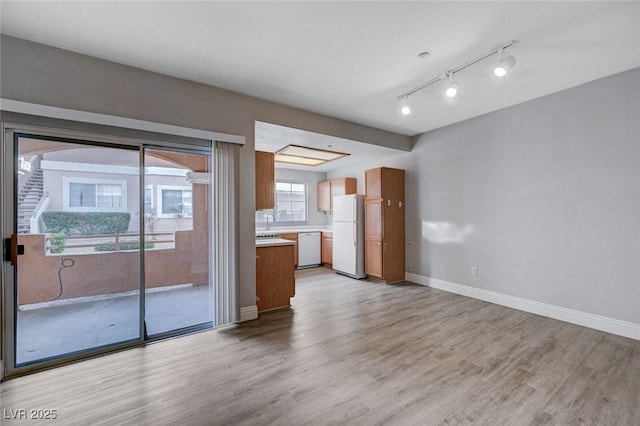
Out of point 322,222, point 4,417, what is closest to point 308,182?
point 322,222

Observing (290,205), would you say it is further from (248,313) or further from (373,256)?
(248,313)

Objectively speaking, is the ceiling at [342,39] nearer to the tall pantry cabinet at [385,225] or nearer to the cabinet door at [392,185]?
the cabinet door at [392,185]

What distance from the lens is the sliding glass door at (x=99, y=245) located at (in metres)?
2.33

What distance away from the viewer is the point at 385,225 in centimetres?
502

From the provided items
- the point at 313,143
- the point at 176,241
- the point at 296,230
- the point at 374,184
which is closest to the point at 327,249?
the point at 296,230

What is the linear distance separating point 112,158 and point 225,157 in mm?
1076

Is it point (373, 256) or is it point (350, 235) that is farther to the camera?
point (350, 235)

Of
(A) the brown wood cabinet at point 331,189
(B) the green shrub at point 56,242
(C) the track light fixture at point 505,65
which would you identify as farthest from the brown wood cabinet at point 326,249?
(B) the green shrub at point 56,242

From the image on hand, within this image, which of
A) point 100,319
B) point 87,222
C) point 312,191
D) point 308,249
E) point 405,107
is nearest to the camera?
point 87,222

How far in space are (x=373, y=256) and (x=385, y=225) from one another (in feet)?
2.10

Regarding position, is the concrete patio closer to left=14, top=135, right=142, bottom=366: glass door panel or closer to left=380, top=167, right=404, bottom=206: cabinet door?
left=14, top=135, right=142, bottom=366: glass door panel

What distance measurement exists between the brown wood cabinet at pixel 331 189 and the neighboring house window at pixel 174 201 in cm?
399

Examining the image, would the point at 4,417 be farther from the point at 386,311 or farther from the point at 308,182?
the point at 308,182

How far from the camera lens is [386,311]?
361 centimetres
